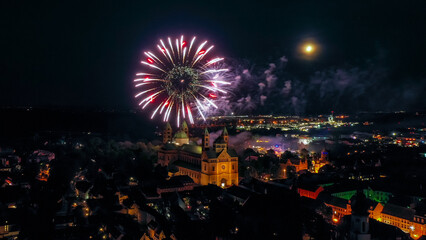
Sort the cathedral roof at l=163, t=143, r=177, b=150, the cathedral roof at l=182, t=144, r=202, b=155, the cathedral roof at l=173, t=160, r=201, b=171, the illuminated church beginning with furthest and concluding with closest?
the cathedral roof at l=163, t=143, r=177, b=150, the cathedral roof at l=182, t=144, r=202, b=155, the cathedral roof at l=173, t=160, r=201, b=171, the illuminated church

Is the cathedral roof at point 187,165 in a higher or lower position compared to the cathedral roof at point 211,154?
lower

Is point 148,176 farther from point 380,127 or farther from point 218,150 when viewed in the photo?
point 380,127

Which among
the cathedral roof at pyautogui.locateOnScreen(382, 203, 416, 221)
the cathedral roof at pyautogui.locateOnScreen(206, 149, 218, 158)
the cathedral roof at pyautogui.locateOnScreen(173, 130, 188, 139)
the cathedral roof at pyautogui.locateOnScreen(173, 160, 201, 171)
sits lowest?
the cathedral roof at pyautogui.locateOnScreen(382, 203, 416, 221)

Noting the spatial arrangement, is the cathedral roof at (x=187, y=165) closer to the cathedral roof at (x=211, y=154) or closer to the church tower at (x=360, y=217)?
the cathedral roof at (x=211, y=154)

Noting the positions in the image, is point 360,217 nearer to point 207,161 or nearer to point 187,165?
point 207,161

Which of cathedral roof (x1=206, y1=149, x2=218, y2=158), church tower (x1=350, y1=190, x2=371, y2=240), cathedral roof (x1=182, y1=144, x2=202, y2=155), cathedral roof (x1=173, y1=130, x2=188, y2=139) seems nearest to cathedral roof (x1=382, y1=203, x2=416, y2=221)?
church tower (x1=350, y1=190, x2=371, y2=240)

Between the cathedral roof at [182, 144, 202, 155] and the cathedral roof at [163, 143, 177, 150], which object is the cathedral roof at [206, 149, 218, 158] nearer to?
the cathedral roof at [182, 144, 202, 155]

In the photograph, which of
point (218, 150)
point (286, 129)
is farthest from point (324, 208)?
point (286, 129)

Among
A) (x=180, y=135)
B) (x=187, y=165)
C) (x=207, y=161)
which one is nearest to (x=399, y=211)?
(x=207, y=161)

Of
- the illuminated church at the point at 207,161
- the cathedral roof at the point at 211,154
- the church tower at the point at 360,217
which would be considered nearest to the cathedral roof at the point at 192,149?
the illuminated church at the point at 207,161
